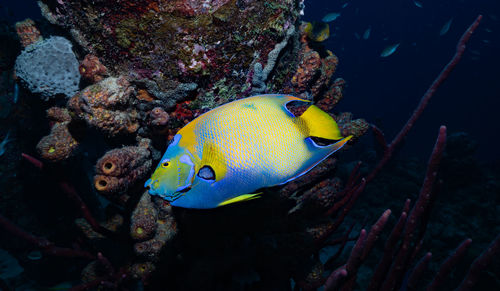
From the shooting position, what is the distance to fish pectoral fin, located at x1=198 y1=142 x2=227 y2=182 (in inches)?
42.0

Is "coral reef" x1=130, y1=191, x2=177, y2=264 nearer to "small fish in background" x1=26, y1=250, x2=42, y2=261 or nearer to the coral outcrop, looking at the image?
the coral outcrop

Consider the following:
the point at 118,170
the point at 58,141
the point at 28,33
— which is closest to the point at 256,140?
the point at 118,170

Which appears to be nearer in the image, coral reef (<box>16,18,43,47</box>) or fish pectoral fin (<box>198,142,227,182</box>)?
fish pectoral fin (<box>198,142,227,182</box>)

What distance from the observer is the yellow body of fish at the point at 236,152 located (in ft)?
3.43

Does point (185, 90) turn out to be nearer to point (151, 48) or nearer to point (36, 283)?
point (151, 48)

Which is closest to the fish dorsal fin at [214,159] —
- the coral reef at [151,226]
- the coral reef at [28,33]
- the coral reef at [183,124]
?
the coral reef at [183,124]

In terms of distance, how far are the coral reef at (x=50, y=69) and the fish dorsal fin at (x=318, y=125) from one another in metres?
2.46

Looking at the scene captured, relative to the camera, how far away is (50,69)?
7.64ft

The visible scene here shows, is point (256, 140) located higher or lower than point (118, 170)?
higher

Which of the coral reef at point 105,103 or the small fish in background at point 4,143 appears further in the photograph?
the small fish in background at point 4,143

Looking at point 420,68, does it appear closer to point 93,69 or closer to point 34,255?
point 93,69

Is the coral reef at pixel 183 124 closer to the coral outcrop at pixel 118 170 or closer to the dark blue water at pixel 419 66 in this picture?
the coral outcrop at pixel 118 170

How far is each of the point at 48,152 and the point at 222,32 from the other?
1988mm

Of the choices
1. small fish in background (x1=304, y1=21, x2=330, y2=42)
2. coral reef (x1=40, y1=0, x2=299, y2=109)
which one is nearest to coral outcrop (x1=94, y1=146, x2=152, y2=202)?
coral reef (x1=40, y1=0, x2=299, y2=109)
